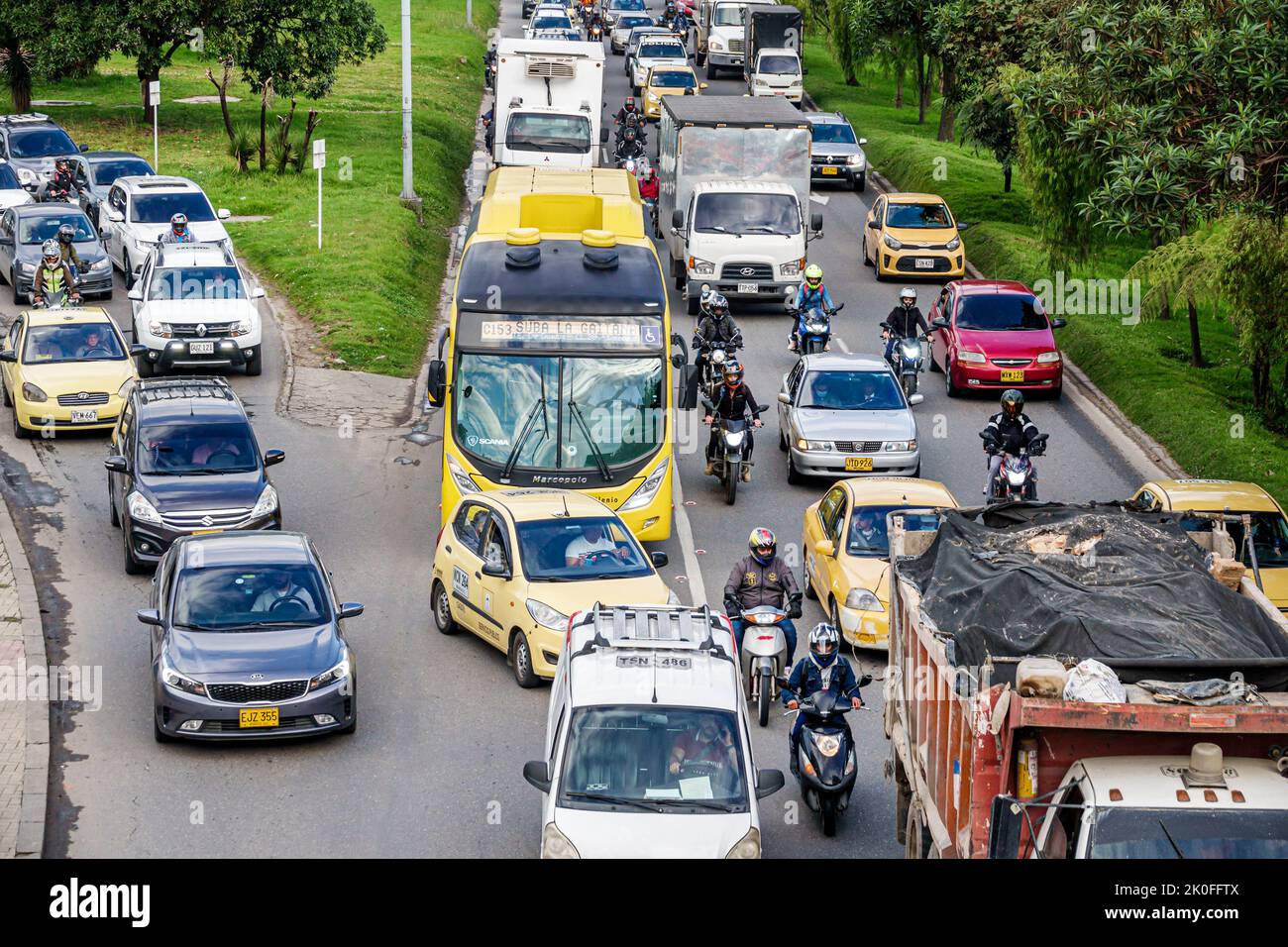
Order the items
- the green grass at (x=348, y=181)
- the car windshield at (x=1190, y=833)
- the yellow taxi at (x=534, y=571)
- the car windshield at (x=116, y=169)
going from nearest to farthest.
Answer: the car windshield at (x=1190, y=833) < the yellow taxi at (x=534, y=571) < the green grass at (x=348, y=181) < the car windshield at (x=116, y=169)

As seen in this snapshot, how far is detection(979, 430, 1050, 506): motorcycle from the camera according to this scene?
75.0ft

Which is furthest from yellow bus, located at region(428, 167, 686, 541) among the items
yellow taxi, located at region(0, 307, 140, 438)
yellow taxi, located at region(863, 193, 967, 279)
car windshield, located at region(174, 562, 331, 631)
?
yellow taxi, located at region(863, 193, 967, 279)

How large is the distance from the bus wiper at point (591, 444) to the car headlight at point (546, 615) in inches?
145

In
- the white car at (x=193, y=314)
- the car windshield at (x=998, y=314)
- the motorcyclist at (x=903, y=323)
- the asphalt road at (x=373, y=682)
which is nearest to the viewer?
the asphalt road at (x=373, y=682)

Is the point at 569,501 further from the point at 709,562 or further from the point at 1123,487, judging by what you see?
the point at 1123,487

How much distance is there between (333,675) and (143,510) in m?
5.62

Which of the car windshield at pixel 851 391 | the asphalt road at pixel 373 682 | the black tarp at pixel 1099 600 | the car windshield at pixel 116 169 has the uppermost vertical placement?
the car windshield at pixel 116 169

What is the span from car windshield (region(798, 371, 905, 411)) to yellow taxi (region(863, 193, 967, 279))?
1324 centimetres

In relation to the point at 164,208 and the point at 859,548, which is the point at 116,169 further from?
the point at 859,548

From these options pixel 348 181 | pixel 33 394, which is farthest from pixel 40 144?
pixel 33 394

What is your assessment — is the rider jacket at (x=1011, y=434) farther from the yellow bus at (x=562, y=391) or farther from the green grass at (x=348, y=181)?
the green grass at (x=348, y=181)

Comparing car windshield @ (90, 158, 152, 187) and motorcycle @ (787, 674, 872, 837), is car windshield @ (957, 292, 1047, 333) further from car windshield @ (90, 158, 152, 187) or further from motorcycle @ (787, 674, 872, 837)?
car windshield @ (90, 158, 152, 187)

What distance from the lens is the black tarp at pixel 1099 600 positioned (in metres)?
11.6

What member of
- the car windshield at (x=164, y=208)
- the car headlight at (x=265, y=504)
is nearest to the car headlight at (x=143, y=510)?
the car headlight at (x=265, y=504)
